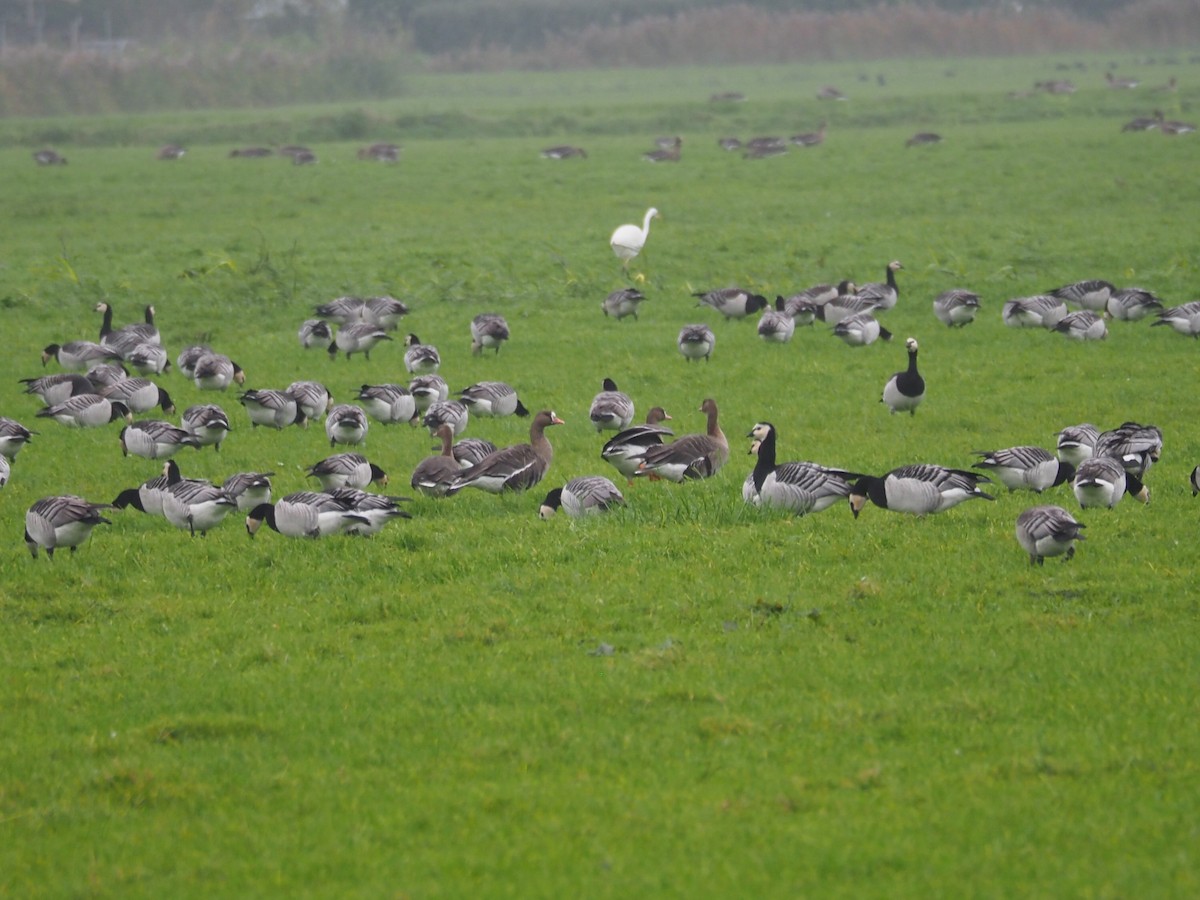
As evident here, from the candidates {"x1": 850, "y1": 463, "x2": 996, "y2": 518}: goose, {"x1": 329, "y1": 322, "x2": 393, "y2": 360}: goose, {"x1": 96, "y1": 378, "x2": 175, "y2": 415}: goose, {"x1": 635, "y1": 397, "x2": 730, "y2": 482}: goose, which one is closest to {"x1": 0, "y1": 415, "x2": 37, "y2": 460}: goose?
{"x1": 96, "y1": 378, "x2": 175, "y2": 415}: goose

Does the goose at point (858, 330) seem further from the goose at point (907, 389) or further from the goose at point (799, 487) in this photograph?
the goose at point (799, 487)

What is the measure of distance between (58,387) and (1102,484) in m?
13.4

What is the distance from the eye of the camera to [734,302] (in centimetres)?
2391

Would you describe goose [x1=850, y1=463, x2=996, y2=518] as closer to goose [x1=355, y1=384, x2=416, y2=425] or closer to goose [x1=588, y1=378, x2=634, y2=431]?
goose [x1=588, y1=378, x2=634, y2=431]

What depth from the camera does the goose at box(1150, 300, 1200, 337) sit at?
822 inches

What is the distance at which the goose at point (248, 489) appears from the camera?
41.6 feet

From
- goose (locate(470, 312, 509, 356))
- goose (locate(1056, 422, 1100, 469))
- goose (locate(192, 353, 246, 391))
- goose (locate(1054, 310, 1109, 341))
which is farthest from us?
goose (locate(470, 312, 509, 356))

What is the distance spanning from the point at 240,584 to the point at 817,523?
4.57 m

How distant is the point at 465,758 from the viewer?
Answer: 24.1 feet

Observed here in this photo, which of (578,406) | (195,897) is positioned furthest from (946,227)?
(195,897)

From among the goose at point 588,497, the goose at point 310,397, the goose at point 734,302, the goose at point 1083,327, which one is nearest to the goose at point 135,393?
the goose at point 310,397

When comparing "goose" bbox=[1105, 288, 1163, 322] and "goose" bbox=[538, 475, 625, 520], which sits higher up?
"goose" bbox=[538, 475, 625, 520]

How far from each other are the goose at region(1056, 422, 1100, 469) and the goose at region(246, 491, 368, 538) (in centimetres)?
641

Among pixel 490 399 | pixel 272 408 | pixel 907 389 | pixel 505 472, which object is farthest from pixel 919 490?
pixel 272 408
